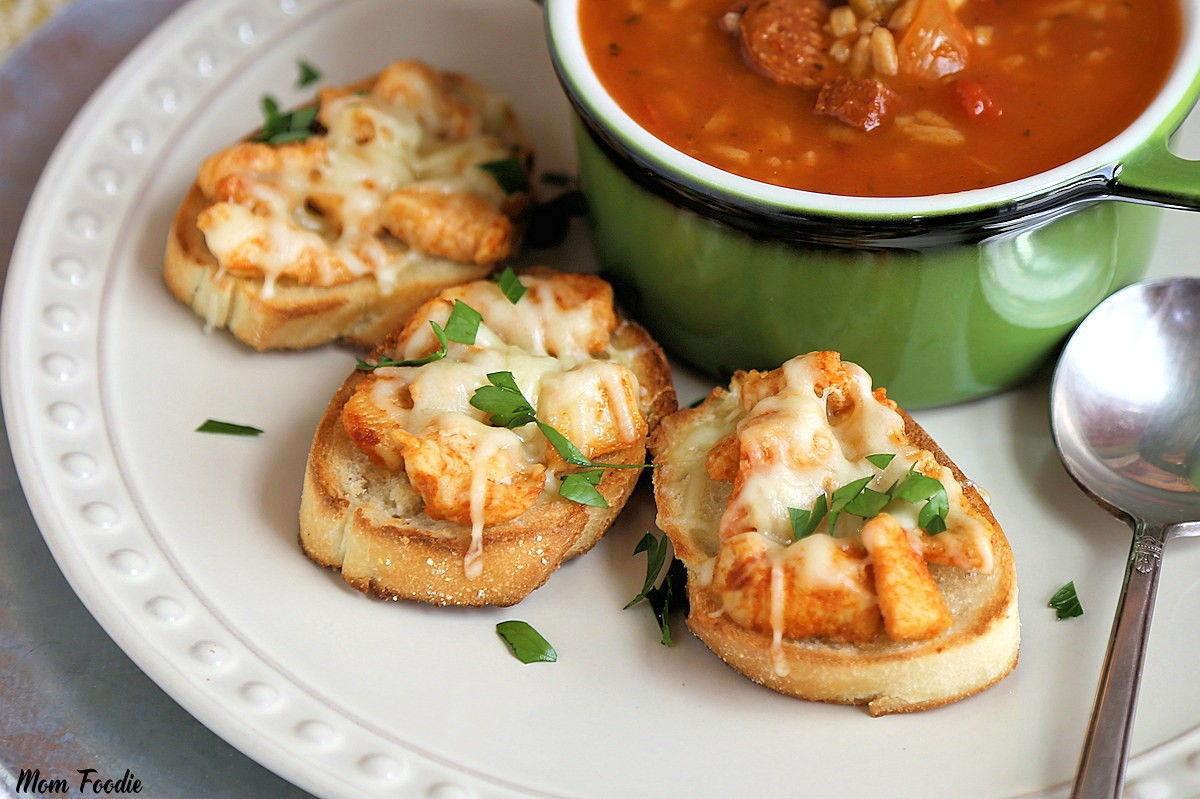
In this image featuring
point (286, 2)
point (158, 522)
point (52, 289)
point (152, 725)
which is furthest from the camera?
point (286, 2)

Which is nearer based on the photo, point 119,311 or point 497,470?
point 497,470

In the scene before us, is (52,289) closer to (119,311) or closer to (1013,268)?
(119,311)

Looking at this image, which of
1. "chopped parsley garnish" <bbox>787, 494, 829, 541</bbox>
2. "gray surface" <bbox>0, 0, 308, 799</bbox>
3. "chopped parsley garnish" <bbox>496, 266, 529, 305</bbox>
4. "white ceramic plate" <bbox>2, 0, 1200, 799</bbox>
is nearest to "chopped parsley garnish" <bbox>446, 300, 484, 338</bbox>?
"chopped parsley garnish" <bbox>496, 266, 529, 305</bbox>

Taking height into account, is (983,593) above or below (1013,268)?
below

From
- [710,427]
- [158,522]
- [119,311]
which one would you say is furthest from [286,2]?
[710,427]

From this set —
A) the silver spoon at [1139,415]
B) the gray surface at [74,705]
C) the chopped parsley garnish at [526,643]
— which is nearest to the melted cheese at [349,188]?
the gray surface at [74,705]

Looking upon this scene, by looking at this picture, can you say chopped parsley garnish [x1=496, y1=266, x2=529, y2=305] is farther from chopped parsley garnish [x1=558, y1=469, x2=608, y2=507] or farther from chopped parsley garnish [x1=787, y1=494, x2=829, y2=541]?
chopped parsley garnish [x1=787, y1=494, x2=829, y2=541]
